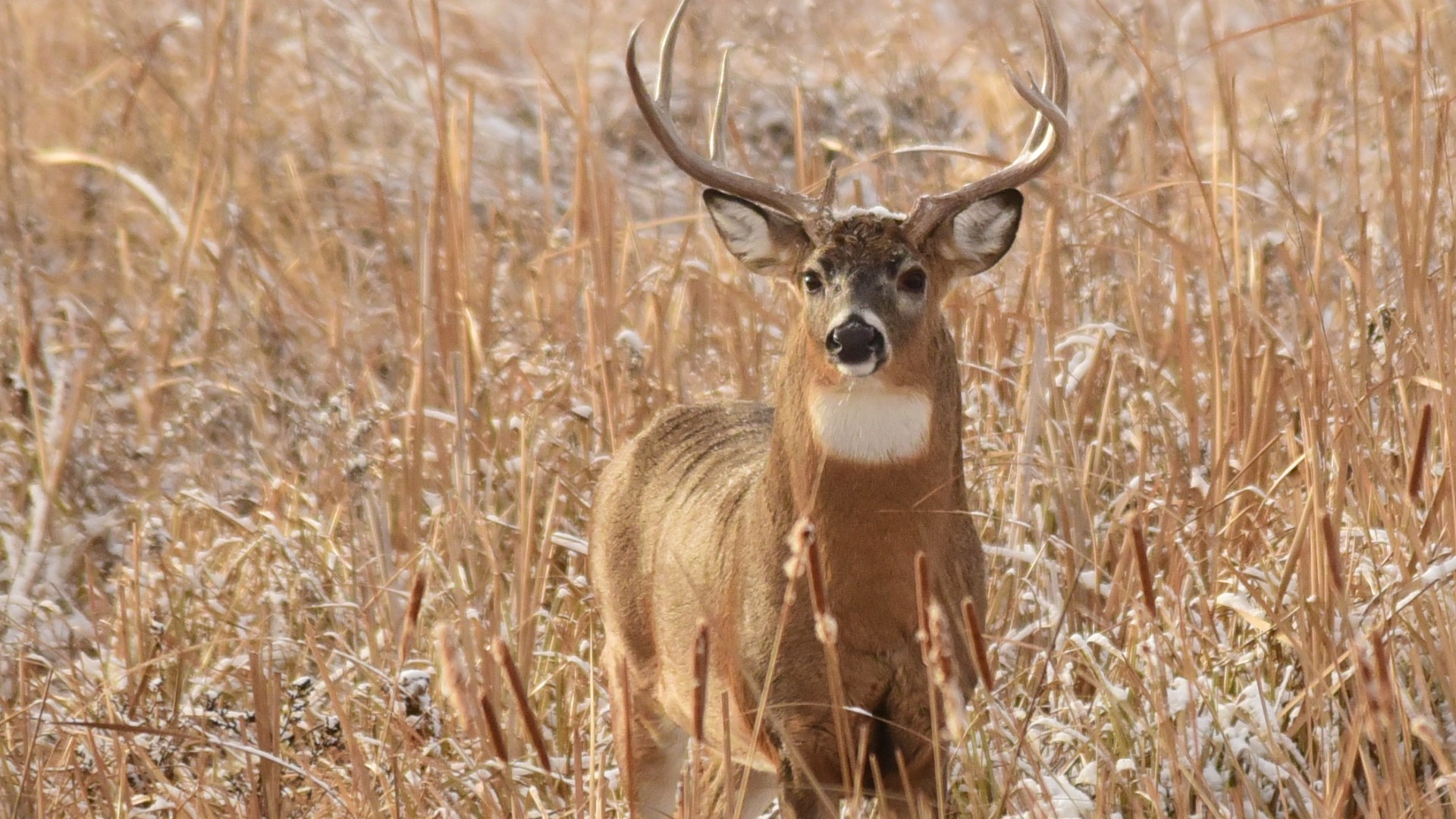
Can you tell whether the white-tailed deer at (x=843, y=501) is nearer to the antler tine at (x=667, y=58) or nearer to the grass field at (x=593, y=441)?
the antler tine at (x=667, y=58)

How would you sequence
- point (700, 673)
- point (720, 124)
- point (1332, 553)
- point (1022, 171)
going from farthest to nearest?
1. point (720, 124)
2. point (1022, 171)
3. point (1332, 553)
4. point (700, 673)

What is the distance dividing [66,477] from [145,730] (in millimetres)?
3068

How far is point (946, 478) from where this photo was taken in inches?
152

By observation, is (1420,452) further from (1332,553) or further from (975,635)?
(975,635)

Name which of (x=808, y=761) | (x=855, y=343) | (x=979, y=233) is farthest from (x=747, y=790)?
(x=979, y=233)

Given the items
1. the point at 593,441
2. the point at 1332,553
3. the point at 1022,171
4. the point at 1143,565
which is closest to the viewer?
the point at 1332,553

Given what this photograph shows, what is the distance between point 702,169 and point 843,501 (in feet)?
2.48

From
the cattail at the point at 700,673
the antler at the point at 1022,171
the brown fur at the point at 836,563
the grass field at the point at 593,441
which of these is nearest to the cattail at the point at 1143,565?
the grass field at the point at 593,441

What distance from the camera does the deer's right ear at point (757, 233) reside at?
4133 millimetres

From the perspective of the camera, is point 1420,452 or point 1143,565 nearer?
point 1143,565

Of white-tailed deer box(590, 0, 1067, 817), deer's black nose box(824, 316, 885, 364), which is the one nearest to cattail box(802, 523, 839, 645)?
white-tailed deer box(590, 0, 1067, 817)

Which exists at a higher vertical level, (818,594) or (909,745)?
(818,594)

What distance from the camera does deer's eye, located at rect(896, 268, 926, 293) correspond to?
3910 millimetres

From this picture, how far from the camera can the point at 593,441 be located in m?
5.53
